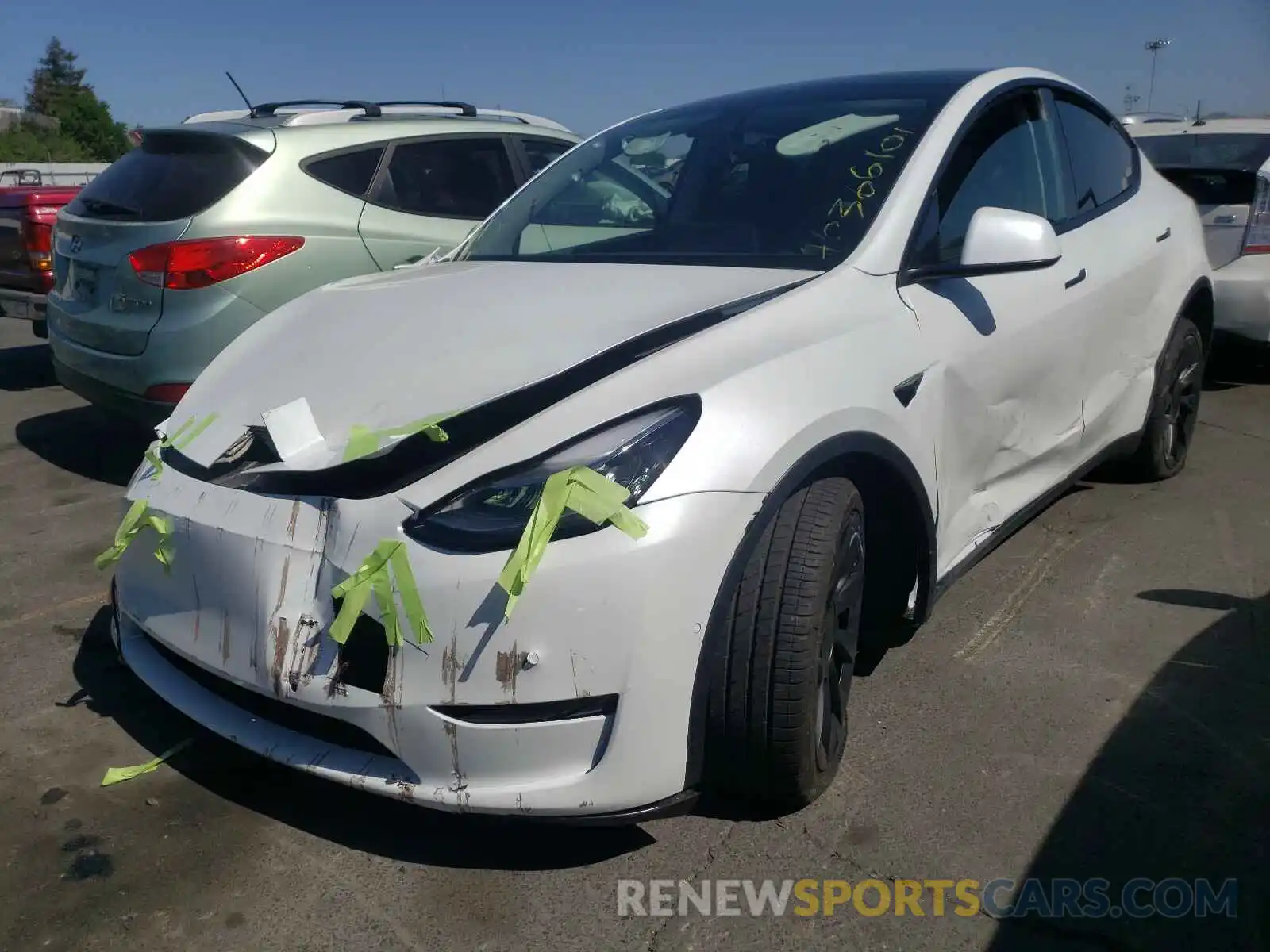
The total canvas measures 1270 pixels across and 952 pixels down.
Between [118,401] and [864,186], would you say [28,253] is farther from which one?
[864,186]

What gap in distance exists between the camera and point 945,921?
2.15 metres

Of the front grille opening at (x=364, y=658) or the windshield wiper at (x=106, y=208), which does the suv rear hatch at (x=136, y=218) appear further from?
the front grille opening at (x=364, y=658)

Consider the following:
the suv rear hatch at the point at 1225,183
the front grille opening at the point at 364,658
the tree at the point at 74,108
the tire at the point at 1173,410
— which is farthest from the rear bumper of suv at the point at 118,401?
the tree at the point at 74,108

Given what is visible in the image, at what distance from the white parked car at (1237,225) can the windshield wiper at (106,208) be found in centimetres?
→ 525

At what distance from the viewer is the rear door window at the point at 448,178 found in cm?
515

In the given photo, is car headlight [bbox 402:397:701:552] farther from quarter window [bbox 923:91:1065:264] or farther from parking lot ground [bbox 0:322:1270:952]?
quarter window [bbox 923:91:1065:264]

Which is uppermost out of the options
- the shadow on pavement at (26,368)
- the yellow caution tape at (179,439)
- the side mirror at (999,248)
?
the side mirror at (999,248)

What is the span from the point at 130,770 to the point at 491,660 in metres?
1.23

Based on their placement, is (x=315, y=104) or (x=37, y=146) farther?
(x=37, y=146)

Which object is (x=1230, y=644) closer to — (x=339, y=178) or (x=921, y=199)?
(x=921, y=199)

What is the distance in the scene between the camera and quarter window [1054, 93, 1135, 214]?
3.85 meters

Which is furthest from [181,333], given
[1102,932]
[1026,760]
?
[1102,932]

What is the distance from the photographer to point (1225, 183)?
6.12 meters

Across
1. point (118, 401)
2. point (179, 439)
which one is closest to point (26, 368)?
point (118, 401)
